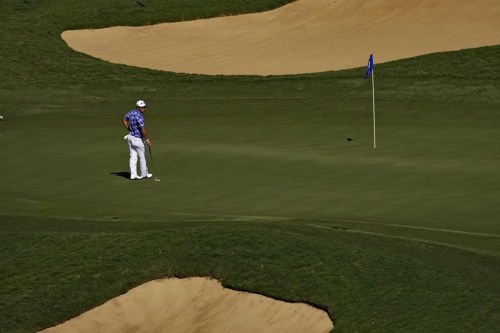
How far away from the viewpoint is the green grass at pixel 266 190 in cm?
2011

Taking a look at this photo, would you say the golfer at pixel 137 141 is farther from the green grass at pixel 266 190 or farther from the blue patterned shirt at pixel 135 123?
the green grass at pixel 266 190

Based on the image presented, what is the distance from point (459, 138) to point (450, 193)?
20.6 feet

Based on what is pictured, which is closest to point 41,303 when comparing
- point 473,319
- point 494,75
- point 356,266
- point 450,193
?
point 356,266

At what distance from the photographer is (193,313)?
2002 cm

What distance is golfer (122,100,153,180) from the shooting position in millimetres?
29078

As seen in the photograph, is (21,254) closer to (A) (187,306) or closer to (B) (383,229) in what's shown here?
(A) (187,306)

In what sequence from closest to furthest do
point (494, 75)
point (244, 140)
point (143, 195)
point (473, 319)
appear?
point (473, 319) < point (143, 195) < point (244, 140) < point (494, 75)

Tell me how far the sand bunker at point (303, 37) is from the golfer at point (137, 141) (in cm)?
1513

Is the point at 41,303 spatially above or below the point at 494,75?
below

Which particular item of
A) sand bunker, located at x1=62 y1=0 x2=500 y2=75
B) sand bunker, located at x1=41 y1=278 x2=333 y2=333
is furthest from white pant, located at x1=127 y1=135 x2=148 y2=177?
sand bunker, located at x1=62 y1=0 x2=500 y2=75

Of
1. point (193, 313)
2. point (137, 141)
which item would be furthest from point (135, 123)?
point (193, 313)

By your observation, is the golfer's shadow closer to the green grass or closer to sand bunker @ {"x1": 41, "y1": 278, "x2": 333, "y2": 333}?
the green grass

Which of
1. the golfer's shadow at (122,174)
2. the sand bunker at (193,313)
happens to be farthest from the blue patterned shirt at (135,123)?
the sand bunker at (193,313)

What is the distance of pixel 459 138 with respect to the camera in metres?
31.4
